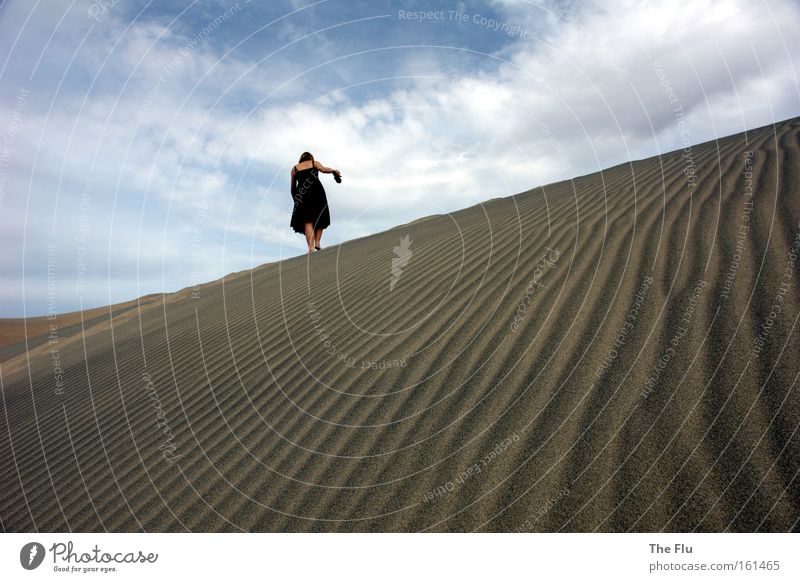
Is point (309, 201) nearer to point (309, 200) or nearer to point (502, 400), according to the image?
point (309, 200)

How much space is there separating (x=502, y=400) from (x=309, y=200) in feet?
22.3

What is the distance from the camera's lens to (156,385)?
6004mm

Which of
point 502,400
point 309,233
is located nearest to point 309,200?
point 309,233

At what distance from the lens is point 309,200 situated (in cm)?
917

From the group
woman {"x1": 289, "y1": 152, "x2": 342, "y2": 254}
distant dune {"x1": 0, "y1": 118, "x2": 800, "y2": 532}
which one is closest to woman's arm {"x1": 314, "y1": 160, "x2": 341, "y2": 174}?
woman {"x1": 289, "y1": 152, "x2": 342, "y2": 254}

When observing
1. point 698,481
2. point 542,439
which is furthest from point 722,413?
point 542,439

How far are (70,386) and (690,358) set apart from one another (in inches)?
334

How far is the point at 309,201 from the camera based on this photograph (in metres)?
9.20

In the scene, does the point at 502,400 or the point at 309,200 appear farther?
the point at 309,200

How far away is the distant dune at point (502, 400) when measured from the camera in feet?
8.38

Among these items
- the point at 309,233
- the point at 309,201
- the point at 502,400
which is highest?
the point at 309,201

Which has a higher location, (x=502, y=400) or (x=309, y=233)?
(x=309, y=233)

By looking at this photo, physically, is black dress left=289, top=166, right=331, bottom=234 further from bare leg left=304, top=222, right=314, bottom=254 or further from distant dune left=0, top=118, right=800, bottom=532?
distant dune left=0, top=118, right=800, bottom=532

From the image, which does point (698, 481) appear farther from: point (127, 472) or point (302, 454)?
point (127, 472)
